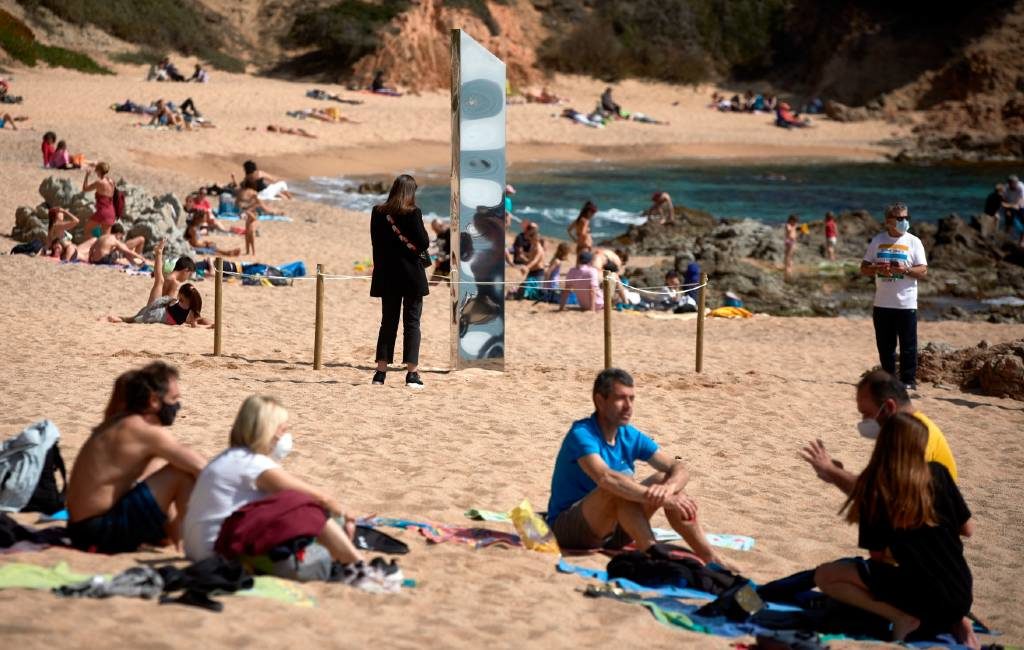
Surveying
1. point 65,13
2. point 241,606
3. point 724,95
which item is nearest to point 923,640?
point 241,606

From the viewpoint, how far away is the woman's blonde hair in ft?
17.9

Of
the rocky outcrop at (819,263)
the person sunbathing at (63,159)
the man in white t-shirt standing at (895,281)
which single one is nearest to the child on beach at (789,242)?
the rocky outcrop at (819,263)

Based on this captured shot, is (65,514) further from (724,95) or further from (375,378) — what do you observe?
(724,95)

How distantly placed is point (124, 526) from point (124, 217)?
1228cm

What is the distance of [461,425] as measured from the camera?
930 cm

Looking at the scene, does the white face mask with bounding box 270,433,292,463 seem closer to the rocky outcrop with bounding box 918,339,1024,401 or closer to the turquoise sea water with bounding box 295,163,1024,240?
the rocky outcrop with bounding box 918,339,1024,401

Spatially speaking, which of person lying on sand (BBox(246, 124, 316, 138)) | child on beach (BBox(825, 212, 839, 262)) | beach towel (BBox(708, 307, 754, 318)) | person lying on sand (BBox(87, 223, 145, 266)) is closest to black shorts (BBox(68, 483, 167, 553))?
person lying on sand (BBox(87, 223, 145, 266))

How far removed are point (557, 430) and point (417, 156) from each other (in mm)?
27361

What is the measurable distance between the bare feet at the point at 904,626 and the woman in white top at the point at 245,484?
2301 mm

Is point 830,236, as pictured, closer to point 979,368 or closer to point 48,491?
point 979,368

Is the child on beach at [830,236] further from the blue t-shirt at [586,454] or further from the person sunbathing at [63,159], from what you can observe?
the blue t-shirt at [586,454]

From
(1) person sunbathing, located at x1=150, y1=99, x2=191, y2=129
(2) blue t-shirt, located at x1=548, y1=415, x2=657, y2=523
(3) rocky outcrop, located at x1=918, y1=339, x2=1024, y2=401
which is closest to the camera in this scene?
(2) blue t-shirt, located at x1=548, y1=415, x2=657, y2=523

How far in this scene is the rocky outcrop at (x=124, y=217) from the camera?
16922 mm

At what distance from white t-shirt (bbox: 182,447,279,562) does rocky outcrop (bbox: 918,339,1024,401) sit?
841cm
